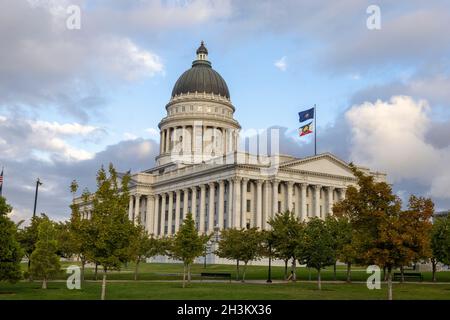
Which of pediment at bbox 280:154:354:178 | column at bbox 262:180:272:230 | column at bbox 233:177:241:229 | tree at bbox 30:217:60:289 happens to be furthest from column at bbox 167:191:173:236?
tree at bbox 30:217:60:289

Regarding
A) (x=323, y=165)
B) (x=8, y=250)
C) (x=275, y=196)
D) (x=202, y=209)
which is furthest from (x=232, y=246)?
(x=323, y=165)

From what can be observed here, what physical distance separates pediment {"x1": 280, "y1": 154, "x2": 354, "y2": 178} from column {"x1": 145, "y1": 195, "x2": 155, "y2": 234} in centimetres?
3748

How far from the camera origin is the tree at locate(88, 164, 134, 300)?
103 ft

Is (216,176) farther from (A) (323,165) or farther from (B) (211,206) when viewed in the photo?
A: (A) (323,165)

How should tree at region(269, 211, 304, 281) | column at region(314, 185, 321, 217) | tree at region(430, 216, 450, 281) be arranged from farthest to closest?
column at region(314, 185, 321, 217)
tree at region(269, 211, 304, 281)
tree at region(430, 216, 450, 281)

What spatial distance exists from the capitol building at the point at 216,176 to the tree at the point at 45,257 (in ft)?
153

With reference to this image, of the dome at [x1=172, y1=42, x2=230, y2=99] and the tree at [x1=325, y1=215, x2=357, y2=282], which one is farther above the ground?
the dome at [x1=172, y1=42, x2=230, y2=99]

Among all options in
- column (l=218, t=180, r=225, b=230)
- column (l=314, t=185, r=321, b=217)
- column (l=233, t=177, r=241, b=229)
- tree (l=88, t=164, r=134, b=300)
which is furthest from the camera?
column (l=314, t=185, r=321, b=217)

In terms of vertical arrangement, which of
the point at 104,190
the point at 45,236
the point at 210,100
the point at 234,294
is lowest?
the point at 234,294

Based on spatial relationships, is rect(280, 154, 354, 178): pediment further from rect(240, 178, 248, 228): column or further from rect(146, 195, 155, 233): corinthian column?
rect(146, 195, 155, 233): corinthian column
